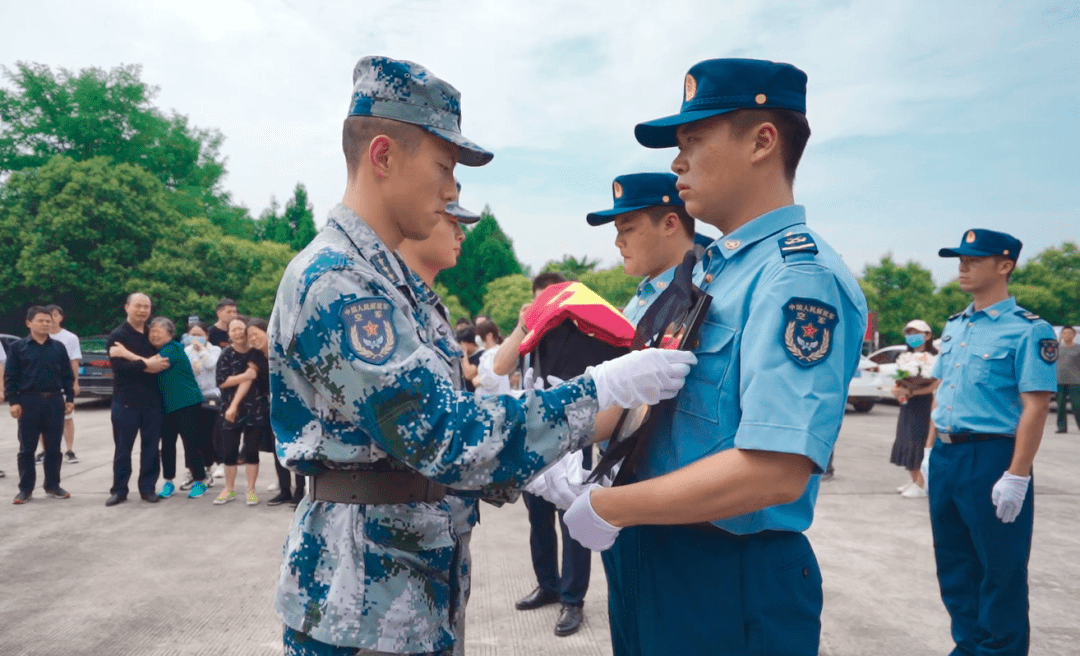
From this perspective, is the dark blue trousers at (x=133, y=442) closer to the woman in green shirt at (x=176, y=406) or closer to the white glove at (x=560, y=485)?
the woman in green shirt at (x=176, y=406)

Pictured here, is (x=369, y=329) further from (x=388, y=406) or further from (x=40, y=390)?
(x=40, y=390)

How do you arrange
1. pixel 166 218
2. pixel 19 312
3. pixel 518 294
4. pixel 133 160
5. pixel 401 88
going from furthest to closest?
pixel 518 294 < pixel 133 160 < pixel 19 312 < pixel 166 218 < pixel 401 88

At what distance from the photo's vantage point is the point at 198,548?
5438 millimetres

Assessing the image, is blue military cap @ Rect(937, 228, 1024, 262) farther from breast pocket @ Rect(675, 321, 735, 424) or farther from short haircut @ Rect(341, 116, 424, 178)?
short haircut @ Rect(341, 116, 424, 178)

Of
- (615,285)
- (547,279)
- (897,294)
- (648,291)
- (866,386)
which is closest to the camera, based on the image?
(648,291)

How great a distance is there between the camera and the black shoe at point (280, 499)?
6.92m

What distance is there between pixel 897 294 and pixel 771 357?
1671 inches

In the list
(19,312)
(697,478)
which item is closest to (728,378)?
(697,478)

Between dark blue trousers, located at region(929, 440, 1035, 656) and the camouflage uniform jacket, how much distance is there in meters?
2.84

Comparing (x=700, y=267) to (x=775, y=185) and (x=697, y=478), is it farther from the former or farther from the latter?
(x=697, y=478)

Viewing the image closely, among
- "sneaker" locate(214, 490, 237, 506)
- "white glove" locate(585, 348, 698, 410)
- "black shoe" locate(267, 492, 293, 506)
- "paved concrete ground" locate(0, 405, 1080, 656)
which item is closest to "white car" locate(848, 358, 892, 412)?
"paved concrete ground" locate(0, 405, 1080, 656)

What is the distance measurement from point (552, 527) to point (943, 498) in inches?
86.5

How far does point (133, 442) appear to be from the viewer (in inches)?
275

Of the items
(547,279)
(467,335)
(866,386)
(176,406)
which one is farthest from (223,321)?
(866,386)
